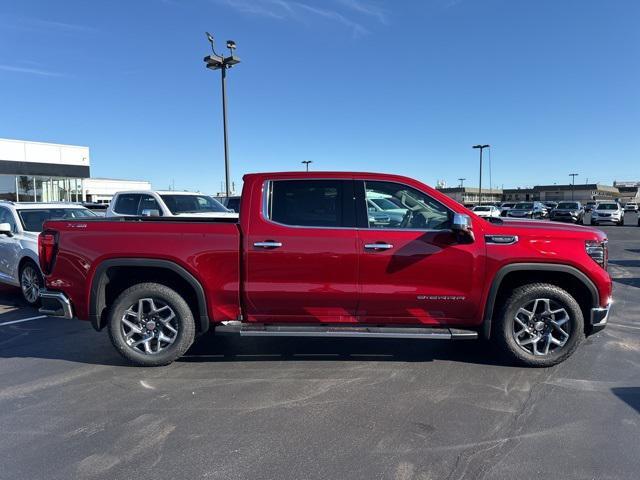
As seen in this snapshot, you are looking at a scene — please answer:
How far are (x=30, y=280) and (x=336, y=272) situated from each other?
19.8 feet

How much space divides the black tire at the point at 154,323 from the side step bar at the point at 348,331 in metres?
0.39

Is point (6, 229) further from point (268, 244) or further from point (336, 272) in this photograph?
point (336, 272)

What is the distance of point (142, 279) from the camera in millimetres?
4988

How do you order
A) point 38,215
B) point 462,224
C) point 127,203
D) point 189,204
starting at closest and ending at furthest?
point 462,224 < point 38,215 < point 127,203 < point 189,204

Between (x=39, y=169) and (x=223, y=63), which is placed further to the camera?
(x=39, y=169)

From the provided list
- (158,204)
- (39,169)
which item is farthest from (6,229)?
(39,169)

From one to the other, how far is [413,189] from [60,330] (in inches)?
201

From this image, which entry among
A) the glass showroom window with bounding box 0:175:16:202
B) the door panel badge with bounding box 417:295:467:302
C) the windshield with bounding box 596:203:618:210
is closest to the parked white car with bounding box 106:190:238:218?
the door panel badge with bounding box 417:295:467:302

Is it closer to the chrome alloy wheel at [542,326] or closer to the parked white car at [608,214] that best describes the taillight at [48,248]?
the chrome alloy wheel at [542,326]

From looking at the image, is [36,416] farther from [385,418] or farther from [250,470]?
[385,418]

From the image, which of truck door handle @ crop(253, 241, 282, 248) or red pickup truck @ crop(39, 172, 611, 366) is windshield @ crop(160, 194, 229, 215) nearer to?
red pickup truck @ crop(39, 172, 611, 366)

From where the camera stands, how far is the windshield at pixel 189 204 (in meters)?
11.1

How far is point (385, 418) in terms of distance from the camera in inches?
148

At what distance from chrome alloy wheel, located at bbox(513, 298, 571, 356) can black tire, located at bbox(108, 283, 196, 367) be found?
332 cm
